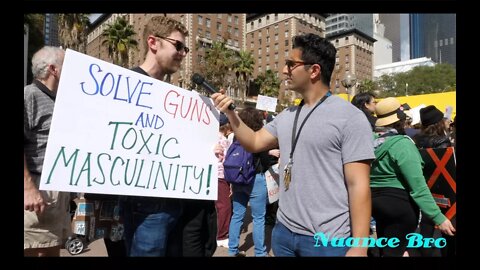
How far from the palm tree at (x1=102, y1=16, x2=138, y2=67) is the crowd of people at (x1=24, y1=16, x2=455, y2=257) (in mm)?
31079

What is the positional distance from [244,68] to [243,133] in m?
45.5

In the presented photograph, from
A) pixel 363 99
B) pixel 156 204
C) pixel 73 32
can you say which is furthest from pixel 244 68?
pixel 156 204

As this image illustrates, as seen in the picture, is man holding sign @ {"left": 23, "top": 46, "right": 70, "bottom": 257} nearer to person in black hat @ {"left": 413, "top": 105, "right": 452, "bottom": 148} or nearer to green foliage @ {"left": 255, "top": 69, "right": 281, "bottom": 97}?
person in black hat @ {"left": 413, "top": 105, "right": 452, "bottom": 148}

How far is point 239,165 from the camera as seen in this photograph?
14.6 feet

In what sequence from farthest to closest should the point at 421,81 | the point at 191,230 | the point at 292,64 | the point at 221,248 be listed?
the point at 421,81 → the point at 221,248 → the point at 191,230 → the point at 292,64

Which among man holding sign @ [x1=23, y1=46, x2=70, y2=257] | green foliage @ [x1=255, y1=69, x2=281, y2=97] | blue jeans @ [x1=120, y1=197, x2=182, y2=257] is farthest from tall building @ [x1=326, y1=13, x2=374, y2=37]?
green foliage @ [x1=255, y1=69, x2=281, y2=97]

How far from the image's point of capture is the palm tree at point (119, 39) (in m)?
31.2

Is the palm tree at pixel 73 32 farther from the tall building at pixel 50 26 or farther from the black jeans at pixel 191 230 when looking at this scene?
the black jeans at pixel 191 230

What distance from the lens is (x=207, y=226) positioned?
2.45m

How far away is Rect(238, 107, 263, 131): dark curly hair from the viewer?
171 inches

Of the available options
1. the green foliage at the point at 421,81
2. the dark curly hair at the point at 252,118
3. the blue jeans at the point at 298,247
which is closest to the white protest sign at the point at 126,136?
the blue jeans at the point at 298,247

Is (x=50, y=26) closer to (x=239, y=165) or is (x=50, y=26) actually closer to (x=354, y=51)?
(x=239, y=165)
